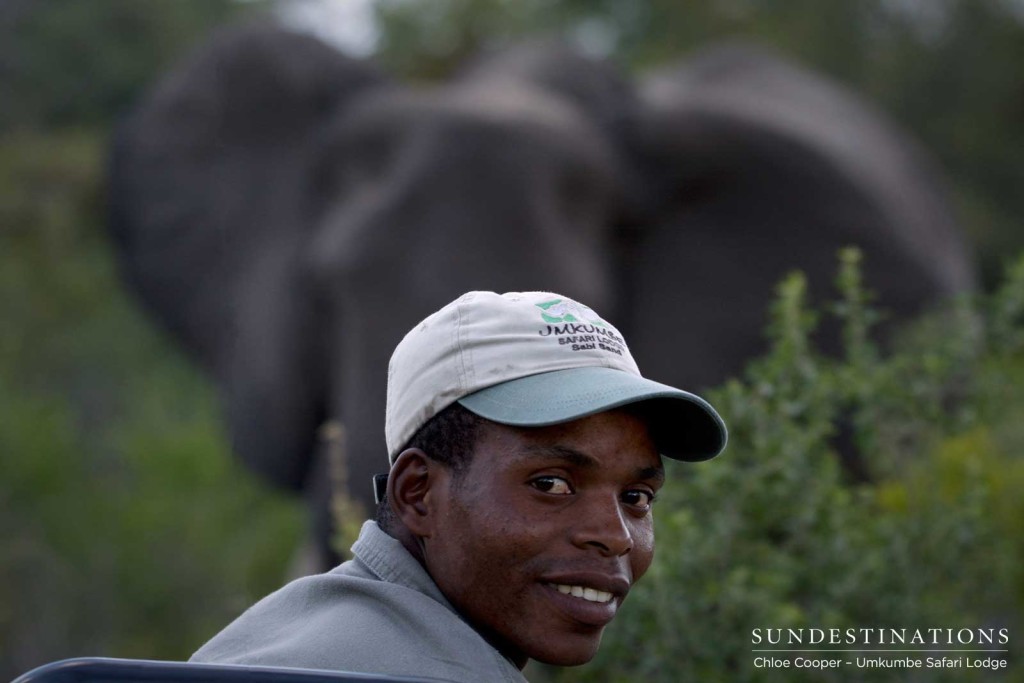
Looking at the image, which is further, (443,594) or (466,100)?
(466,100)

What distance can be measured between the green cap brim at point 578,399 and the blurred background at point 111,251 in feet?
9.97

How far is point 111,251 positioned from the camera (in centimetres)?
617

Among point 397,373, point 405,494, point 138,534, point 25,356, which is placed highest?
point 25,356

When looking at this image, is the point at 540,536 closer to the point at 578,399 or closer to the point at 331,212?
the point at 578,399

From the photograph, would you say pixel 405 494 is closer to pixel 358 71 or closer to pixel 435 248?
pixel 435 248

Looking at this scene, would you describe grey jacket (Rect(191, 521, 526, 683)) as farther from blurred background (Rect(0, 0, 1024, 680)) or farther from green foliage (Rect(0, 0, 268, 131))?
green foliage (Rect(0, 0, 268, 131))

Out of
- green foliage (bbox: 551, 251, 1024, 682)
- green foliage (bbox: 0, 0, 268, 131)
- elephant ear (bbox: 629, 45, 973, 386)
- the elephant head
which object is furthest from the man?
green foliage (bbox: 0, 0, 268, 131)

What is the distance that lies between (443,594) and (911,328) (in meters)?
2.78

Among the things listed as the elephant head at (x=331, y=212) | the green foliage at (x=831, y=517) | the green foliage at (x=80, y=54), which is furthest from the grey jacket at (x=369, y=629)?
the green foliage at (x=80, y=54)

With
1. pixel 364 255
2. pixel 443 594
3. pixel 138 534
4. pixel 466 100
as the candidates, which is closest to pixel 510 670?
pixel 443 594

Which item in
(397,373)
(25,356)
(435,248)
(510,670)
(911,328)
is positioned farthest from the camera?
(25,356)

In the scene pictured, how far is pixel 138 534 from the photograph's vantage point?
17.9 ft

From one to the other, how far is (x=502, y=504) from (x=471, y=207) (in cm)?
315

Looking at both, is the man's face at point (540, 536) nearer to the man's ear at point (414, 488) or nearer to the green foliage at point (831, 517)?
the man's ear at point (414, 488)
